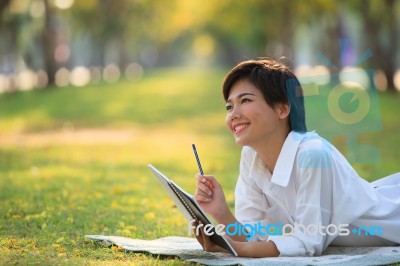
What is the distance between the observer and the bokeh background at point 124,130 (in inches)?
181

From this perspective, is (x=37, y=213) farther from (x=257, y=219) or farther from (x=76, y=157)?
(x=76, y=157)

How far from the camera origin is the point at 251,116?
4.17m

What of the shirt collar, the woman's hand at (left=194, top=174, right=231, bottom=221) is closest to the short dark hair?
the shirt collar

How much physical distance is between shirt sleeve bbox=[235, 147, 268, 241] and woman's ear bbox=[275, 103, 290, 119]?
363 millimetres

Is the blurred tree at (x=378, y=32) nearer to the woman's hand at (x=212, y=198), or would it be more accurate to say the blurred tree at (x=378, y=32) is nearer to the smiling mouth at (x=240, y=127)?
the smiling mouth at (x=240, y=127)

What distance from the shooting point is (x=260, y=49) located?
44.1 m

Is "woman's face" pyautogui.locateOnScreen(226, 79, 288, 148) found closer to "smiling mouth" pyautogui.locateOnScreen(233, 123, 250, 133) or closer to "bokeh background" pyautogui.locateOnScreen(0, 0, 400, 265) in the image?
"smiling mouth" pyautogui.locateOnScreen(233, 123, 250, 133)

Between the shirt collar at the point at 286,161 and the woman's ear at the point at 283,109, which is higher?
the woman's ear at the point at 283,109

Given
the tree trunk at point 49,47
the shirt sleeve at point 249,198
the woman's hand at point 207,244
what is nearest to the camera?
the woman's hand at point 207,244

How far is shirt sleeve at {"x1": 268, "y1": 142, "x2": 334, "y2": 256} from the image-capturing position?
3994 millimetres

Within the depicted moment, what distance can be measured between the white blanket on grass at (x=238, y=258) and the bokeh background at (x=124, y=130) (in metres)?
0.09

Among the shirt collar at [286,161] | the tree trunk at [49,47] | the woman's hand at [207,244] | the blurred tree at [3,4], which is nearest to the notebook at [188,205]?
the woman's hand at [207,244]

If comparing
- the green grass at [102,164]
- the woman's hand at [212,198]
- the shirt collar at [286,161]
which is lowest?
the green grass at [102,164]

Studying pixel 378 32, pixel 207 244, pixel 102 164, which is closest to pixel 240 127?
pixel 207 244
